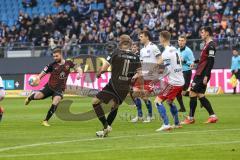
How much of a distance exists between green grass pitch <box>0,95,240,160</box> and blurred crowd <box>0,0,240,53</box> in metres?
17.7

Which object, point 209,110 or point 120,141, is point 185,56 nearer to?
point 209,110

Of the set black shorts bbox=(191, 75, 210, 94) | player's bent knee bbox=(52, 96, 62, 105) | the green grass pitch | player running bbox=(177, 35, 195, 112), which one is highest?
player running bbox=(177, 35, 195, 112)

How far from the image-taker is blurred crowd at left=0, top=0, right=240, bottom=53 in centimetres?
3853

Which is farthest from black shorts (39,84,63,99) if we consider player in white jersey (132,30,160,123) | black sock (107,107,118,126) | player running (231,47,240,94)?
player running (231,47,240,94)

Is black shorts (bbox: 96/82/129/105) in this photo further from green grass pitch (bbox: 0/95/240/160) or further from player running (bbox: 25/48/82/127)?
player running (bbox: 25/48/82/127)

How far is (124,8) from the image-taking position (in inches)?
1650

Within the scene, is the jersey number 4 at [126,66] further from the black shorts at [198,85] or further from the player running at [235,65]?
the player running at [235,65]

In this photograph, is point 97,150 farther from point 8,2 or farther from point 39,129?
point 8,2

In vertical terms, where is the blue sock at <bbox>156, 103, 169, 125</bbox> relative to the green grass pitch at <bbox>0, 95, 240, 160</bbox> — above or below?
above

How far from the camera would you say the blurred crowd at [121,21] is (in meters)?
38.5

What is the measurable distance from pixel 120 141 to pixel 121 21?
27.0m

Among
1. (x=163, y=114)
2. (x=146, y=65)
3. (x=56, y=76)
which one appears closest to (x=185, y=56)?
(x=146, y=65)

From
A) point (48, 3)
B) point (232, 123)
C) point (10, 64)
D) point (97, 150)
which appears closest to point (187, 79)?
point (232, 123)

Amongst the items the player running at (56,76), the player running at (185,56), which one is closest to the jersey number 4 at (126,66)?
the player running at (56,76)
